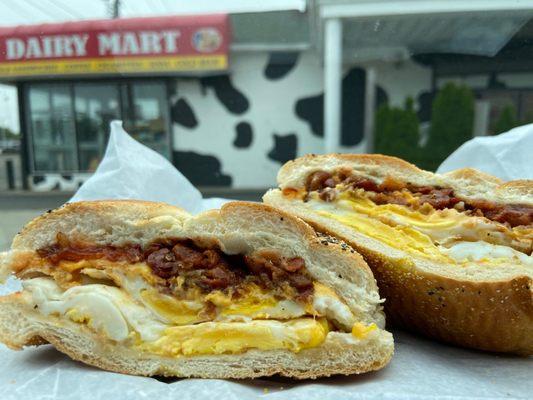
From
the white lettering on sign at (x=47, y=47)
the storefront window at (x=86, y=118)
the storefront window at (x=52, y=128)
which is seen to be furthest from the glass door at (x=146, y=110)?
the storefront window at (x=52, y=128)

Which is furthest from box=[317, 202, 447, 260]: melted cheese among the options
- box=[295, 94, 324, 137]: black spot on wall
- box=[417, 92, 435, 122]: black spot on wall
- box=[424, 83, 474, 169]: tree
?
box=[295, 94, 324, 137]: black spot on wall

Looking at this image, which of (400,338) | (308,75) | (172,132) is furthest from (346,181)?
(172,132)

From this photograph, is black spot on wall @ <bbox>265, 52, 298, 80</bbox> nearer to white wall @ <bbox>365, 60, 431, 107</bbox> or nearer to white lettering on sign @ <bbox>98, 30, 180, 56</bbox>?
white wall @ <bbox>365, 60, 431, 107</bbox>

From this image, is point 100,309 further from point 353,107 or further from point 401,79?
point 401,79

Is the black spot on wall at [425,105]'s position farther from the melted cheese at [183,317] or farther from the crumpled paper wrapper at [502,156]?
the melted cheese at [183,317]

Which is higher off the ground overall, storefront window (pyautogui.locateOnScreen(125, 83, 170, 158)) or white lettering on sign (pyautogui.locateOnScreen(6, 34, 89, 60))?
white lettering on sign (pyautogui.locateOnScreen(6, 34, 89, 60))

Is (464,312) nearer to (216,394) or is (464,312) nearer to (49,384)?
(216,394)
